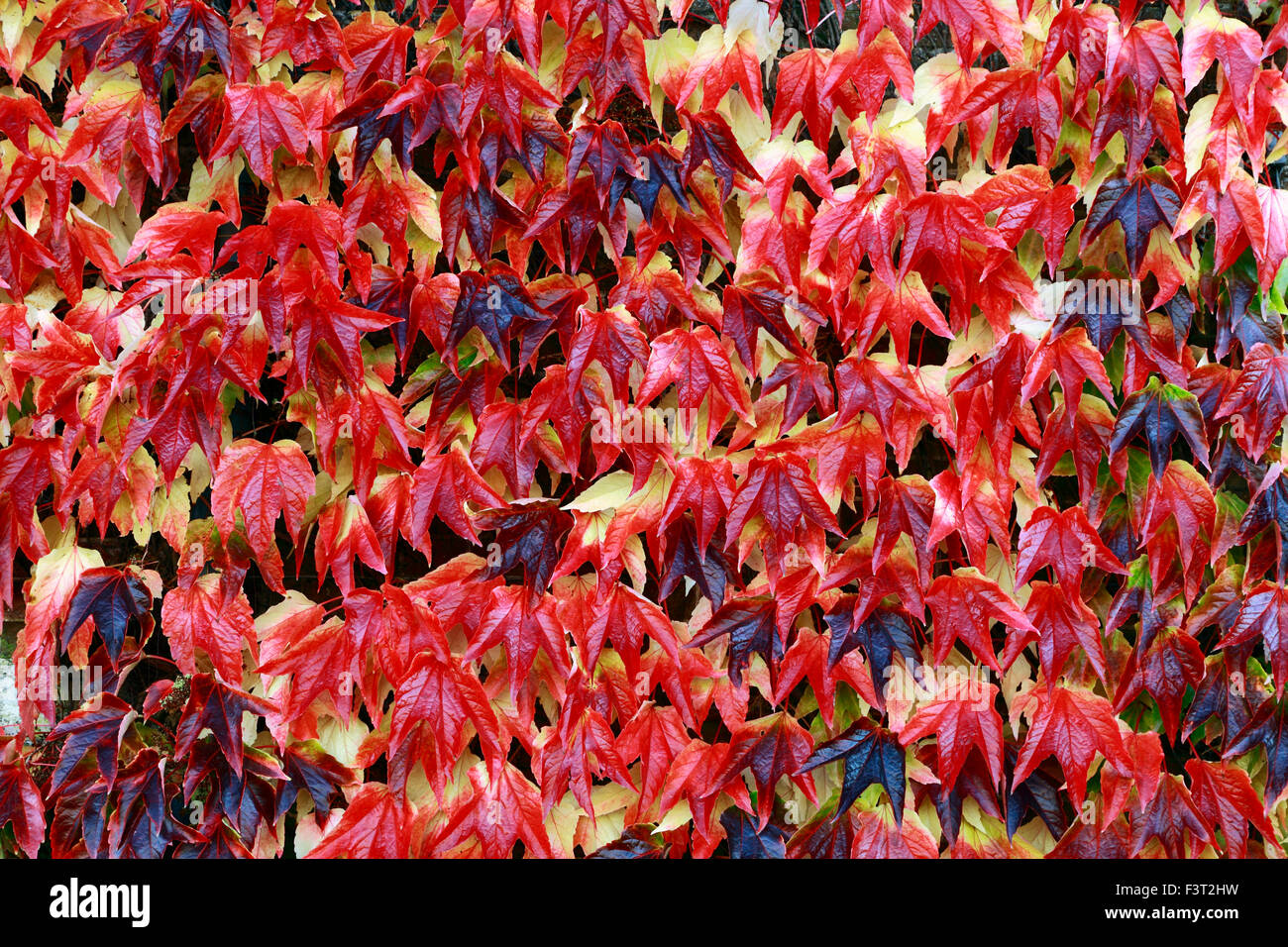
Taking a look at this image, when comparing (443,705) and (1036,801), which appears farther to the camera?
(1036,801)

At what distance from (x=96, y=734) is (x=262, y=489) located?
1.76 feet

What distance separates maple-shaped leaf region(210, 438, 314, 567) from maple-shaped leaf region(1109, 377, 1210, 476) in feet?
4.57

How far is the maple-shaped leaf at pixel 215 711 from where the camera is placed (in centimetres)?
167

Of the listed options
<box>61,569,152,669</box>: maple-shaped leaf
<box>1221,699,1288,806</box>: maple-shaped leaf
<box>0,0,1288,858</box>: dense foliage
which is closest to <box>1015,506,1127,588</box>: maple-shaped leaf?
<box>0,0,1288,858</box>: dense foliage

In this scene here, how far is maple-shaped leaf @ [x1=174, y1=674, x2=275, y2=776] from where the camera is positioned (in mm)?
1667

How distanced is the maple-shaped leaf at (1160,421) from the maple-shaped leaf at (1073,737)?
0.42 m

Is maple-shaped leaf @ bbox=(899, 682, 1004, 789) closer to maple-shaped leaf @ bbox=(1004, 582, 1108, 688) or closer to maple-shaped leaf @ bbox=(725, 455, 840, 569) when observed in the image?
maple-shaped leaf @ bbox=(1004, 582, 1108, 688)

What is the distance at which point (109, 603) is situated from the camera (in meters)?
1.67

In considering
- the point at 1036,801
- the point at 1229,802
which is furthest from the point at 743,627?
the point at 1229,802

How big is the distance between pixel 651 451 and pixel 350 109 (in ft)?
2.43

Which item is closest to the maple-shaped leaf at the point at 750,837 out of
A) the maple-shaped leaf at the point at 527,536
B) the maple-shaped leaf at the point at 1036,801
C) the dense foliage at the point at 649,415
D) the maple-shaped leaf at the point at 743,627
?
the dense foliage at the point at 649,415

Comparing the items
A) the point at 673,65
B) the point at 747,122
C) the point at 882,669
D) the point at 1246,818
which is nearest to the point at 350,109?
the point at 673,65

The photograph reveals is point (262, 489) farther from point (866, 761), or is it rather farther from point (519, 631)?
point (866, 761)

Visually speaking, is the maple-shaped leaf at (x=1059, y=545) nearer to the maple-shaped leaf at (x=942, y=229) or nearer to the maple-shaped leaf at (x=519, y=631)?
the maple-shaped leaf at (x=942, y=229)
